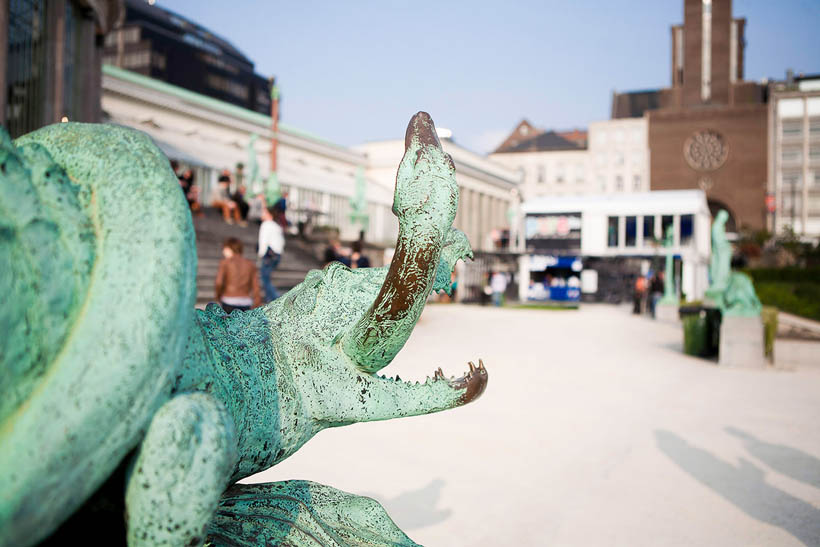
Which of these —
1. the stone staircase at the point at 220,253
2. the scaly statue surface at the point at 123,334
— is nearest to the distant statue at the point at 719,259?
the stone staircase at the point at 220,253

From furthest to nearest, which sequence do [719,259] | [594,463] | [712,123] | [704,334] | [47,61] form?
[712,123]
[719,259]
[704,334]
[47,61]
[594,463]

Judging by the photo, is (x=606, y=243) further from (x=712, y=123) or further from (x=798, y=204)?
(x=712, y=123)

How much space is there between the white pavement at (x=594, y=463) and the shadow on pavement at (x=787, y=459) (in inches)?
0.7

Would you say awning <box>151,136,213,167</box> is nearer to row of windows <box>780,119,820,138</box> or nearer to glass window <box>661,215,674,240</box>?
glass window <box>661,215,674,240</box>

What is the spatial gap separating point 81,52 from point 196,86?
35.8 m

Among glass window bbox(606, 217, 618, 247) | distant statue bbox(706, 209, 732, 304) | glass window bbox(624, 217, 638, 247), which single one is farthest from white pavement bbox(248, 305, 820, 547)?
glass window bbox(624, 217, 638, 247)

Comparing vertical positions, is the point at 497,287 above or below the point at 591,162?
below

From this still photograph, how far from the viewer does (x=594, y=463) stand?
202 inches

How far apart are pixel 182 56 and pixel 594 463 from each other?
42.8 metres

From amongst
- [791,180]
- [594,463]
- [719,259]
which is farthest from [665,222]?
[594,463]

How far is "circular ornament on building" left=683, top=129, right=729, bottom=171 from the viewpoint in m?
62.6

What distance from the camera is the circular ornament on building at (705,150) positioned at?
2464 inches

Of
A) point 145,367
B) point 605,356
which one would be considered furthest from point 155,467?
point 605,356

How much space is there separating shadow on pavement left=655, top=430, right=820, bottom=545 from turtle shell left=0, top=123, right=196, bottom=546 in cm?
399
